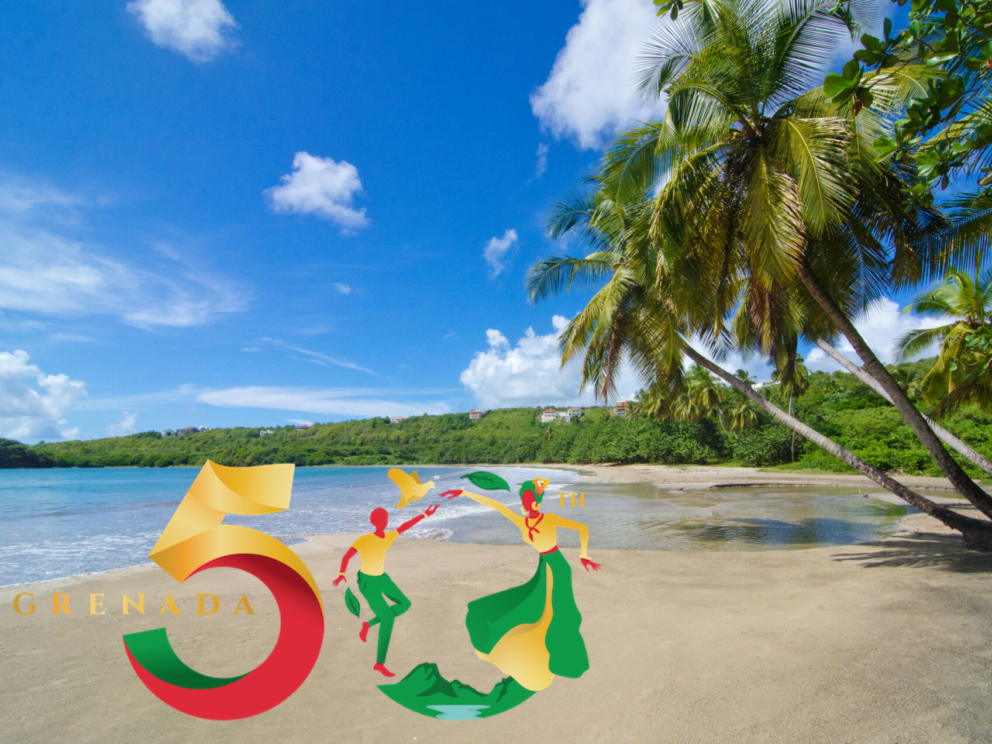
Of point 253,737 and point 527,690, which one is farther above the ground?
point 527,690

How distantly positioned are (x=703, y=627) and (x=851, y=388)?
2029 inches

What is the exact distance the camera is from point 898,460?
25.0 metres

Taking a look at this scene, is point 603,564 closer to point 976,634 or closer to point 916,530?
point 976,634

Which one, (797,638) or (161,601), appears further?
(161,601)

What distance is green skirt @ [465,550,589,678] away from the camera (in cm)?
309

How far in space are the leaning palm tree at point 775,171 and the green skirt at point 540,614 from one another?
490cm

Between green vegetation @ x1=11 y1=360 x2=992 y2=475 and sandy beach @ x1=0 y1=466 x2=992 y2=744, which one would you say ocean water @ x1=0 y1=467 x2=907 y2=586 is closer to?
sandy beach @ x1=0 y1=466 x2=992 y2=744

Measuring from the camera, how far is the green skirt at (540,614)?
3092 mm

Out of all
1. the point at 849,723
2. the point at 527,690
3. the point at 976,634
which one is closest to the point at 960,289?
the point at 976,634

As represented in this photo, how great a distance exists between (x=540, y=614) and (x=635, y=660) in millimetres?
1218

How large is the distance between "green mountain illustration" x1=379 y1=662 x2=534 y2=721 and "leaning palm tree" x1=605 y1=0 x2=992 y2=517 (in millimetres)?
5555
